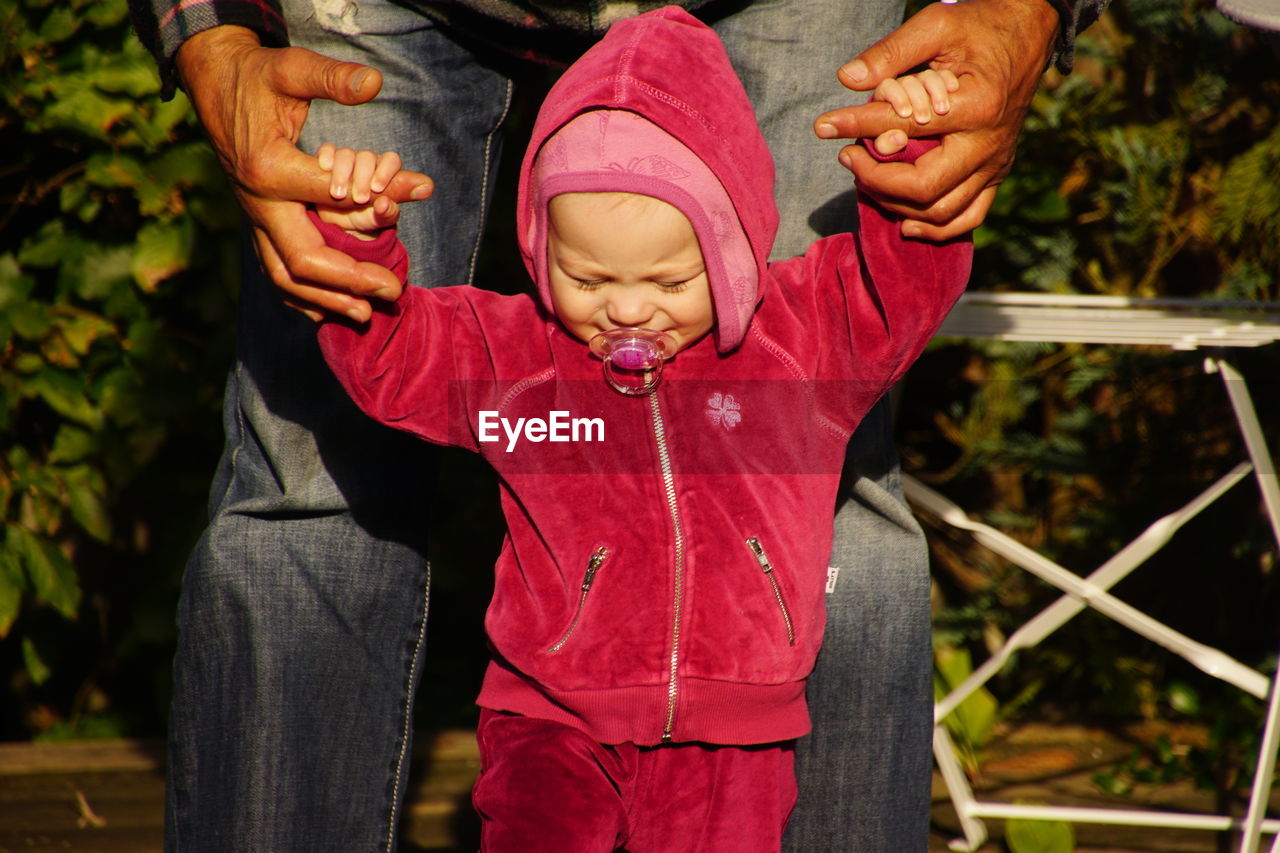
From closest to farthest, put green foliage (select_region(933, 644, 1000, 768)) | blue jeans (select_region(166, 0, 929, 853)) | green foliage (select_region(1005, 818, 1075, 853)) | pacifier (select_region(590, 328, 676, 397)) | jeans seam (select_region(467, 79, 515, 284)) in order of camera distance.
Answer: pacifier (select_region(590, 328, 676, 397)) → blue jeans (select_region(166, 0, 929, 853)) → jeans seam (select_region(467, 79, 515, 284)) → green foliage (select_region(1005, 818, 1075, 853)) → green foliage (select_region(933, 644, 1000, 768))

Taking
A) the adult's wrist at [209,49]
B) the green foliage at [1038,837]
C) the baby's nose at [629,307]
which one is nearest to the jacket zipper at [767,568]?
the baby's nose at [629,307]

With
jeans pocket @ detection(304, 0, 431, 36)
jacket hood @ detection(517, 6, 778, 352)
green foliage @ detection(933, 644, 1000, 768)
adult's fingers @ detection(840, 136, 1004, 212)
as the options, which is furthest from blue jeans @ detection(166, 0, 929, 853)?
green foliage @ detection(933, 644, 1000, 768)

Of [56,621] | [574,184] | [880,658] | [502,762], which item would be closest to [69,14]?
[56,621]

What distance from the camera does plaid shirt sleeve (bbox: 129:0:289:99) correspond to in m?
1.33

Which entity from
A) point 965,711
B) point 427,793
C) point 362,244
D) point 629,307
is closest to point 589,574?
point 629,307

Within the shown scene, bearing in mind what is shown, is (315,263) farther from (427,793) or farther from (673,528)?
(427,793)

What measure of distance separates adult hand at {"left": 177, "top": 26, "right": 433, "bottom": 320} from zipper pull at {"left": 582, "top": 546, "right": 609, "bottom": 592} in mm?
330

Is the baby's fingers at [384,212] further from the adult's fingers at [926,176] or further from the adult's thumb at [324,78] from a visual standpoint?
the adult's fingers at [926,176]

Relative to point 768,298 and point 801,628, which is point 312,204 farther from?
point 801,628

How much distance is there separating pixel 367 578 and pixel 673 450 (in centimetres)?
45

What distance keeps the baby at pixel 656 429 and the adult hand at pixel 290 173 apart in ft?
0.20

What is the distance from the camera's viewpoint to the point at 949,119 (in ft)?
3.83

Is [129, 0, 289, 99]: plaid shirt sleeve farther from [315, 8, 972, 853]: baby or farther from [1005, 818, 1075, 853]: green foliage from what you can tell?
[1005, 818, 1075, 853]: green foliage

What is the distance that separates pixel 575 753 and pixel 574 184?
1.91 feet
